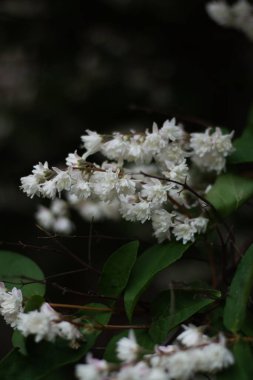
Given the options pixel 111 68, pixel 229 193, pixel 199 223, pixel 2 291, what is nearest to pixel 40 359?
pixel 2 291

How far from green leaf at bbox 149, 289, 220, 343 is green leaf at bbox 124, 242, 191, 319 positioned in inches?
1.6

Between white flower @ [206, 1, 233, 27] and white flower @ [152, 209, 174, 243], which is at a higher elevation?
white flower @ [206, 1, 233, 27]

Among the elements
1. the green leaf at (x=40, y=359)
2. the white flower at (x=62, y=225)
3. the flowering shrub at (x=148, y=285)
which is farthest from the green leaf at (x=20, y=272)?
the white flower at (x=62, y=225)

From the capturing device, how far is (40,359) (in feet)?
3.10

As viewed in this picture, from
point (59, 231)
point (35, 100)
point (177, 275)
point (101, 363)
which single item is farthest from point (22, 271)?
point (177, 275)

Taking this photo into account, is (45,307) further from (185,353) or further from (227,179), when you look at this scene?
(227,179)

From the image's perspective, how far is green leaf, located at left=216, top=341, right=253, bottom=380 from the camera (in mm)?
833

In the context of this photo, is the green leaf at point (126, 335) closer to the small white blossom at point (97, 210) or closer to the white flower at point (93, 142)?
the white flower at point (93, 142)

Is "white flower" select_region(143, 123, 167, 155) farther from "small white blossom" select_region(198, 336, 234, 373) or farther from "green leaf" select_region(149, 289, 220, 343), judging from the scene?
"small white blossom" select_region(198, 336, 234, 373)

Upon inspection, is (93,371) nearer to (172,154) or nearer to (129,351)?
(129,351)

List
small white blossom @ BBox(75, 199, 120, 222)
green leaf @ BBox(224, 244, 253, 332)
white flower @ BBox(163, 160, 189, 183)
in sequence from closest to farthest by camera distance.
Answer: green leaf @ BBox(224, 244, 253, 332)
white flower @ BBox(163, 160, 189, 183)
small white blossom @ BBox(75, 199, 120, 222)

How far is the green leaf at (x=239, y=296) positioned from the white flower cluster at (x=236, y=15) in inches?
37.7

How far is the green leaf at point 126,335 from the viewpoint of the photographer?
0.93m

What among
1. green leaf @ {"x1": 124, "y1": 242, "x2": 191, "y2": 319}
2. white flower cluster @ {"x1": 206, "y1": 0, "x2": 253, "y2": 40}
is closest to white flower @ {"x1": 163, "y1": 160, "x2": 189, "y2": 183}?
green leaf @ {"x1": 124, "y1": 242, "x2": 191, "y2": 319}
